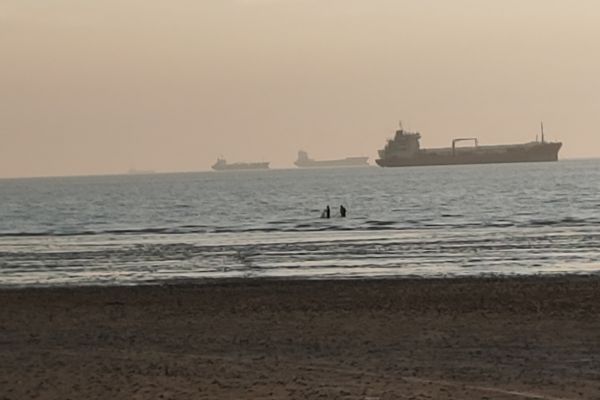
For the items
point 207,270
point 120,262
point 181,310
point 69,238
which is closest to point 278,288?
point 181,310

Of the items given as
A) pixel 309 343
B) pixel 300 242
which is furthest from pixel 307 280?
pixel 300 242

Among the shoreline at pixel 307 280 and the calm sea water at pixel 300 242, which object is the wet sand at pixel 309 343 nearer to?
the shoreline at pixel 307 280

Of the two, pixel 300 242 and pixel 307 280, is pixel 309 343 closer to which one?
pixel 307 280

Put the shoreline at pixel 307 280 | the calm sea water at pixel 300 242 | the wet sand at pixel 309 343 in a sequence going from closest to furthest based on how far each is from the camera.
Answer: the wet sand at pixel 309 343, the shoreline at pixel 307 280, the calm sea water at pixel 300 242

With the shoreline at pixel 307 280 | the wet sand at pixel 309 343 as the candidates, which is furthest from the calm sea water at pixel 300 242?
the wet sand at pixel 309 343

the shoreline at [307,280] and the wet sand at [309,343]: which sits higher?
the wet sand at [309,343]

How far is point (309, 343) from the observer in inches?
589

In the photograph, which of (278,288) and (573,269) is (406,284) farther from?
(573,269)

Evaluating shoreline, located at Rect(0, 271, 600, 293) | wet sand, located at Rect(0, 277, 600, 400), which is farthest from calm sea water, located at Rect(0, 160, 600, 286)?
wet sand, located at Rect(0, 277, 600, 400)

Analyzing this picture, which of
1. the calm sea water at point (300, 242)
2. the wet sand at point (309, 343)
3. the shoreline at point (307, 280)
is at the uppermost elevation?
the wet sand at point (309, 343)

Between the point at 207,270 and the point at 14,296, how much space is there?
845 cm

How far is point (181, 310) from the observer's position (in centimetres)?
2003

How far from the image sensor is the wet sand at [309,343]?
11.6 meters

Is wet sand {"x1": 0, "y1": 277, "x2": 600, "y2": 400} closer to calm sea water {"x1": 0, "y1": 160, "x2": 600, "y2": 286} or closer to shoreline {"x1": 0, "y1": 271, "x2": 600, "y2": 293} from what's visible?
shoreline {"x1": 0, "y1": 271, "x2": 600, "y2": 293}
